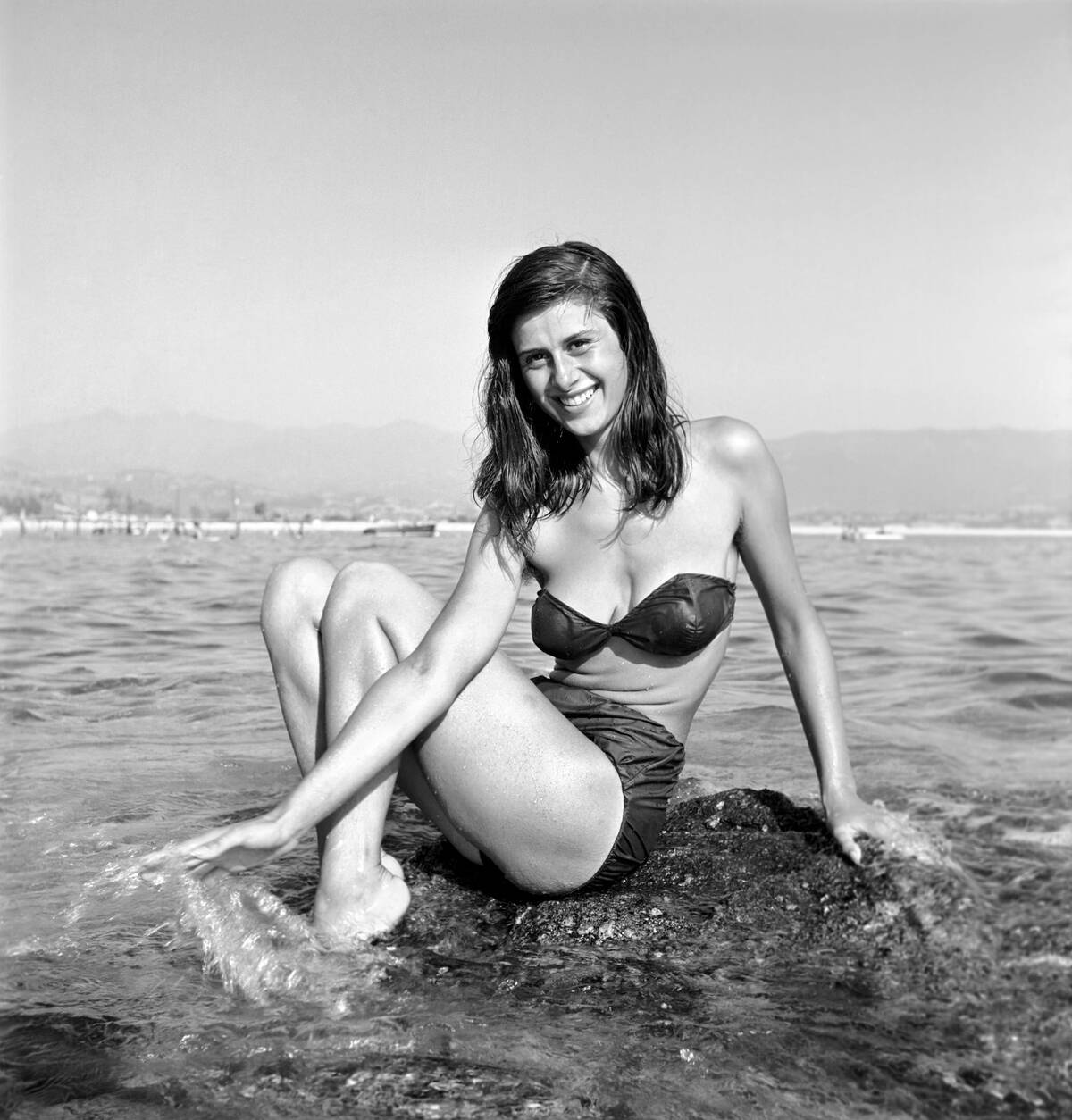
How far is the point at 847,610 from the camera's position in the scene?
1123cm

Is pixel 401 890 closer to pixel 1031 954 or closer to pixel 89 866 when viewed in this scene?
pixel 89 866

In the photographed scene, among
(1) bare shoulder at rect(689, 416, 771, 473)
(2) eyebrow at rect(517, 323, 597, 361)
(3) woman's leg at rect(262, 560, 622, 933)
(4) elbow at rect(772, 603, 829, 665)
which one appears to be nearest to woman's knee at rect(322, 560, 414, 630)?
(3) woman's leg at rect(262, 560, 622, 933)

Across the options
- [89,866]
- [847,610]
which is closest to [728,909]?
[89,866]

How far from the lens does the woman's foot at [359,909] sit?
2.89 m

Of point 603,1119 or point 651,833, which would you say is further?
point 651,833

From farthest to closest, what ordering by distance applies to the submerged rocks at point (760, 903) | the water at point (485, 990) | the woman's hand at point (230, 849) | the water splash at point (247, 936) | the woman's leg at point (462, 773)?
1. the woman's leg at point (462, 773)
2. the submerged rocks at point (760, 903)
3. the water splash at point (247, 936)
4. the woman's hand at point (230, 849)
5. the water at point (485, 990)

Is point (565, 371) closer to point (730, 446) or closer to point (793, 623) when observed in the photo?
point (730, 446)

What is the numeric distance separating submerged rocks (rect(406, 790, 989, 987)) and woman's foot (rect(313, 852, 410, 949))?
0.08 meters

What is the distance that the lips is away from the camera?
3201 millimetres

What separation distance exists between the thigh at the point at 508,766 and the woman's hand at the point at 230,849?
48cm

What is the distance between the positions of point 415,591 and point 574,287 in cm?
90

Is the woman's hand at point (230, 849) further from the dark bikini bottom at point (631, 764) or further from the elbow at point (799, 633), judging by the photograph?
the elbow at point (799, 633)

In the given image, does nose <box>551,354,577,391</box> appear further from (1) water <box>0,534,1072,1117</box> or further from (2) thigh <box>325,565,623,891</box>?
(1) water <box>0,534,1072,1117</box>

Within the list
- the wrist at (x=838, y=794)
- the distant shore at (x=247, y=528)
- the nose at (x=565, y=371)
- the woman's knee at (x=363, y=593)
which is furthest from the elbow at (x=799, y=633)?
the distant shore at (x=247, y=528)
